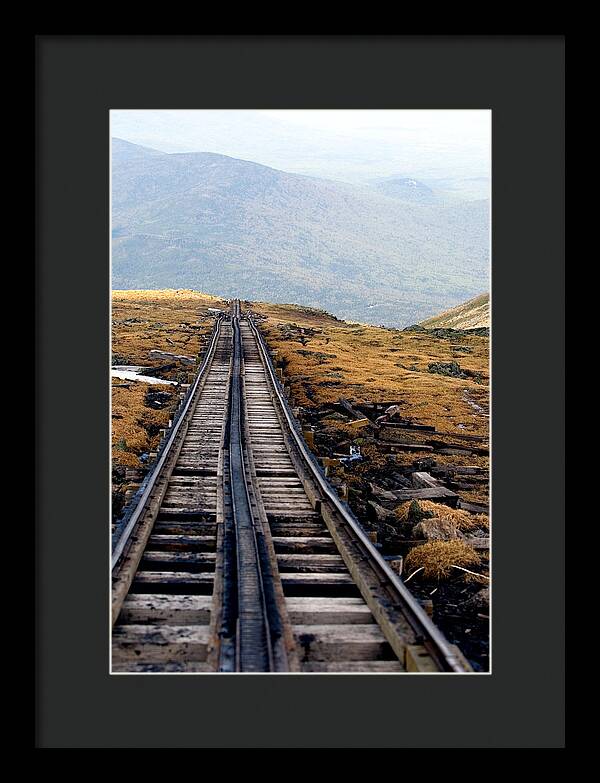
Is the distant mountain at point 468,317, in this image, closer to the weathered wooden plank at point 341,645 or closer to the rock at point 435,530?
the rock at point 435,530

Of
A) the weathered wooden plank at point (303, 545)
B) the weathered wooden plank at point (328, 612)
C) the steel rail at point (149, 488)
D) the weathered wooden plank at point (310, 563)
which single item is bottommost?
the weathered wooden plank at point (328, 612)

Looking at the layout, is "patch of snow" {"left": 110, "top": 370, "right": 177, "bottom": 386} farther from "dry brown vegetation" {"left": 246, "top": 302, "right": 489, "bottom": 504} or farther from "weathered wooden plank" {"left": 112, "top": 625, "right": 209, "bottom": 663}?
"weathered wooden plank" {"left": 112, "top": 625, "right": 209, "bottom": 663}

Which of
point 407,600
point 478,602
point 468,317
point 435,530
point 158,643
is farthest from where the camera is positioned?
point 468,317

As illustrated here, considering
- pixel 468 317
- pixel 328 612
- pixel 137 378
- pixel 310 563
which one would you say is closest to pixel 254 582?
pixel 328 612

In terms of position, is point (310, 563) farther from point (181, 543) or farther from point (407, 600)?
point (407, 600)

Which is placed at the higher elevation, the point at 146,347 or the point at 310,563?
the point at 146,347
